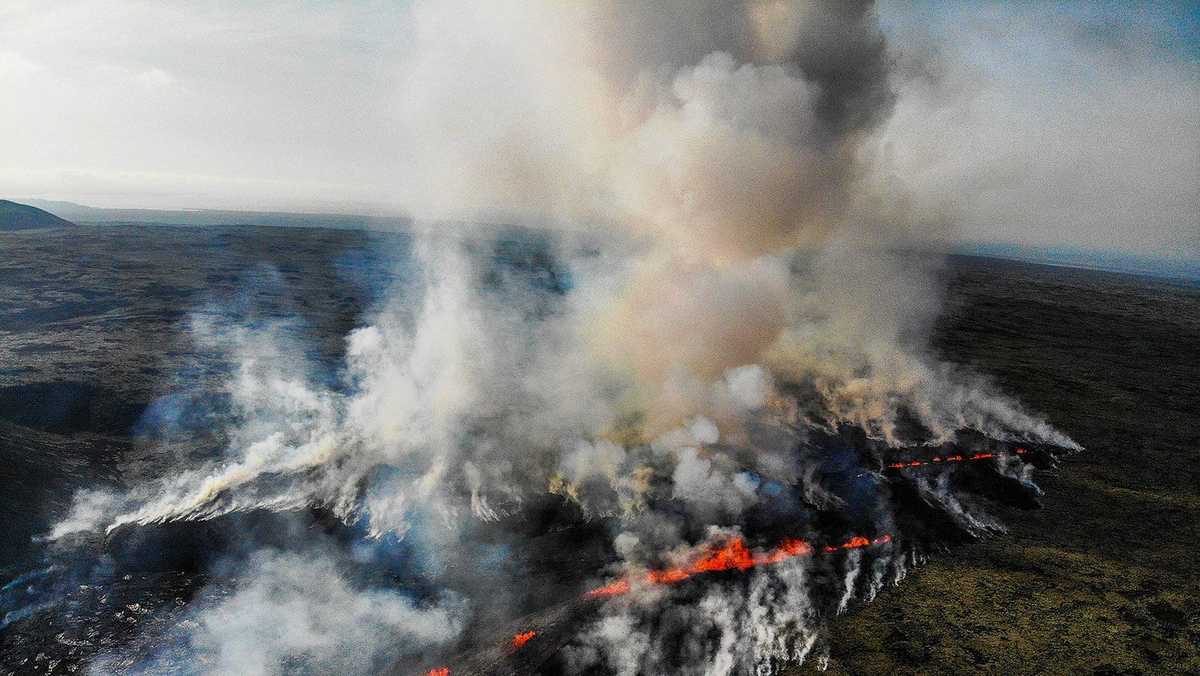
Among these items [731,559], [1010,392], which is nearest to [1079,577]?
[731,559]

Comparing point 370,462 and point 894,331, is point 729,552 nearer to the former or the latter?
point 370,462

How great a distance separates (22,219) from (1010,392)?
136 meters

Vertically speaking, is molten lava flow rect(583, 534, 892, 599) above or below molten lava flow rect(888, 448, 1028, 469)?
below

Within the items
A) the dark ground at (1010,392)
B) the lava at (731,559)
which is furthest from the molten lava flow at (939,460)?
the lava at (731,559)

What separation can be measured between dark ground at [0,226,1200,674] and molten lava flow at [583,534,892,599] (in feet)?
5.12

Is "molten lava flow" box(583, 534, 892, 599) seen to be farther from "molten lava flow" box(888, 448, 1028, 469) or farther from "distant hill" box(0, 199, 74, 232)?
"distant hill" box(0, 199, 74, 232)

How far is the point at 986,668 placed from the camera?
32.0 feet

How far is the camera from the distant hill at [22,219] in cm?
9500

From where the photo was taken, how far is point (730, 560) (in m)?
12.8

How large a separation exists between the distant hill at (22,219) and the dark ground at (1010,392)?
192 ft

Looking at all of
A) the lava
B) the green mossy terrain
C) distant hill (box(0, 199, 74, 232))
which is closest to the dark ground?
the green mossy terrain

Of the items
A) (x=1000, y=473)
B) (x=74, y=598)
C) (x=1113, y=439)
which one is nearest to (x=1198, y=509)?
(x=1000, y=473)

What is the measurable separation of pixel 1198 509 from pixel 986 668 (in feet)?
38.9

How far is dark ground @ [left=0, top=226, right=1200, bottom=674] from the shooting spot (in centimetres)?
1046
